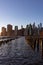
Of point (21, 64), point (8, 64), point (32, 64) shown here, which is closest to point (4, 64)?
point (8, 64)

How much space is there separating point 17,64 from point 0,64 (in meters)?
2.72

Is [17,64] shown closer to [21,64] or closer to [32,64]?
[21,64]

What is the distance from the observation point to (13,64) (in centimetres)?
2477

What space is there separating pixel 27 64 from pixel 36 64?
4.75 feet

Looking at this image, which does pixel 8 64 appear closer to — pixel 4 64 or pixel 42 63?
pixel 4 64

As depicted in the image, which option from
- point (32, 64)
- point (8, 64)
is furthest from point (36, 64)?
point (8, 64)

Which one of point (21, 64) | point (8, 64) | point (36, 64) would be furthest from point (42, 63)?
point (8, 64)

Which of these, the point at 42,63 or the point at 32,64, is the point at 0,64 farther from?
the point at 42,63

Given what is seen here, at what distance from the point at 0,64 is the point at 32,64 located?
5109 millimetres

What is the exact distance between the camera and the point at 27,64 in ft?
80.8

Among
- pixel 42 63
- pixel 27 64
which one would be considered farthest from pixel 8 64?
pixel 42 63

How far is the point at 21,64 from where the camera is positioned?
81.0ft

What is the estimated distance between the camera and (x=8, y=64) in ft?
81.3

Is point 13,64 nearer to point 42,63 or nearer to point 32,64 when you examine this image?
point 32,64
